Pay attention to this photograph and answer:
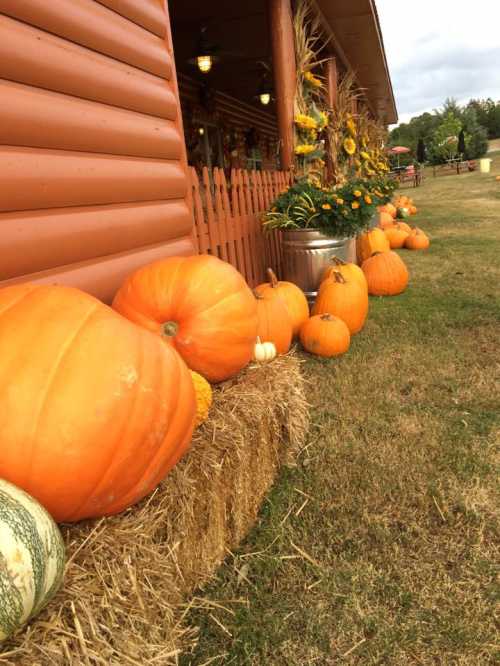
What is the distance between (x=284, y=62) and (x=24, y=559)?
573cm

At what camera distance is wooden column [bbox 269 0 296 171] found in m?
5.41

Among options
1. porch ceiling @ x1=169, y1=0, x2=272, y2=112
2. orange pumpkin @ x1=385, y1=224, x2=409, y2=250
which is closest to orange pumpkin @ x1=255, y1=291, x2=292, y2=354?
porch ceiling @ x1=169, y1=0, x2=272, y2=112

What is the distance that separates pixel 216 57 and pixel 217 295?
6563 mm

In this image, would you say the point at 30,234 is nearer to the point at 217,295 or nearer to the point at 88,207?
the point at 88,207

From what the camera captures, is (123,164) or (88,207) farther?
(123,164)

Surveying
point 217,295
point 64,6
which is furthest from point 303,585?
point 64,6

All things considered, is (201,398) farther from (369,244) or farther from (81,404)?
(369,244)

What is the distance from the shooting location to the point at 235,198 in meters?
4.51

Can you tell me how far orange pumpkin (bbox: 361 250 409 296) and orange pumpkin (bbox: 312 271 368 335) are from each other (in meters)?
1.34

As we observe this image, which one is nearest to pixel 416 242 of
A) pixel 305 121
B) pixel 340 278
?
pixel 305 121

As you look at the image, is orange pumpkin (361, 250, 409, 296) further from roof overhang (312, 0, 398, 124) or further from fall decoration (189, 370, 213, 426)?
fall decoration (189, 370, 213, 426)

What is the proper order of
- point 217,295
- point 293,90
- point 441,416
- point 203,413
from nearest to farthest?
point 203,413 < point 217,295 < point 441,416 < point 293,90

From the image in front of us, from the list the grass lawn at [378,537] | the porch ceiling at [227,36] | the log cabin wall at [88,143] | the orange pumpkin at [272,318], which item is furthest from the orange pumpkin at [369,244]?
the log cabin wall at [88,143]

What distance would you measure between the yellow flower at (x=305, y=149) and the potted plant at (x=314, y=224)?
1.03 metres
